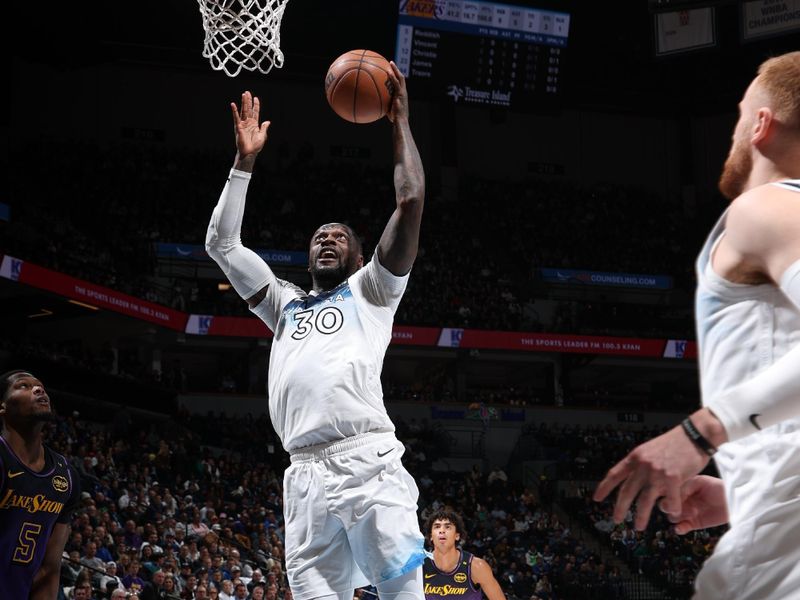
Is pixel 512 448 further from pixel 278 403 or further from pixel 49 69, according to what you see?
pixel 278 403

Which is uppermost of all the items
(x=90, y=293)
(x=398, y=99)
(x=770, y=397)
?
(x=398, y=99)

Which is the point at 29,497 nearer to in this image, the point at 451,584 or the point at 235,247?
the point at 235,247

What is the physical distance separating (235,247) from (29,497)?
5.71ft

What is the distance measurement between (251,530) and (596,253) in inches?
606

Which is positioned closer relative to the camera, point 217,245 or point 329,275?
point 329,275

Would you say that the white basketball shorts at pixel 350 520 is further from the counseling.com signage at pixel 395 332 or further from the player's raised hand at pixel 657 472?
the counseling.com signage at pixel 395 332

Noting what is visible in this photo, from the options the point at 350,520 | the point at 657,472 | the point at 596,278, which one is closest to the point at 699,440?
the point at 657,472

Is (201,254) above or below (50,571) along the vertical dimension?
above

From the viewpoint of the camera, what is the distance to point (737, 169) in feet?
7.27

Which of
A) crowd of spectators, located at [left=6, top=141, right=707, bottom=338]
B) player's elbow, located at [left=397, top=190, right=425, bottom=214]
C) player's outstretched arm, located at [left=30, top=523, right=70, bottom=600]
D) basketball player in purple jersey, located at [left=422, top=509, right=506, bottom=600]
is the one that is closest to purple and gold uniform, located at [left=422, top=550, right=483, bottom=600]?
basketball player in purple jersey, located at [left=422, top=509, right=506, bottom=600]

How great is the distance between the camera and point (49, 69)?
2652 centimetres

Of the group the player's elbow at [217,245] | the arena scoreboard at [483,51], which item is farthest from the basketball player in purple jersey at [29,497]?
the arena scoreboard at [483,51]

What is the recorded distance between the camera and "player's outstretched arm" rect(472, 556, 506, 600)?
781 centimetres

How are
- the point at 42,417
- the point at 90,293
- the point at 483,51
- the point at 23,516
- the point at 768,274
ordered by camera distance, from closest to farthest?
1. the point at 768,274
2. the point at 23,516
3. the point at 42,417
4. the point at 483,51
5. the point at 90,293
